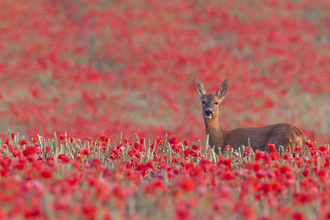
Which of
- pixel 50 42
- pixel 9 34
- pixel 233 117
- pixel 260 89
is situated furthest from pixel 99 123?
pixel 9 34

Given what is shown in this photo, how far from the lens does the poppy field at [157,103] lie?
11.1 ft

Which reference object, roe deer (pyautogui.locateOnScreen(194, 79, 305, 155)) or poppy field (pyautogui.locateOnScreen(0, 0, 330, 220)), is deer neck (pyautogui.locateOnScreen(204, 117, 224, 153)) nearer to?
roe deer (pyautogui.locateOnScreen(194, 79, 305, 155))

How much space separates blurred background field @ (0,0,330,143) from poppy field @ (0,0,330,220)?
0.21 feet

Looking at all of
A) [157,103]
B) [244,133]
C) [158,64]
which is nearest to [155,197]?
[244,133]

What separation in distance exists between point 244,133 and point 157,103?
5.41 meters

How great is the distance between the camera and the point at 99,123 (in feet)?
33.4

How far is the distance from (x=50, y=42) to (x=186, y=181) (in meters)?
15.6

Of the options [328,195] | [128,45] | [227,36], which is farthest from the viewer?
[227,36]

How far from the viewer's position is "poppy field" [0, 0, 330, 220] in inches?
133

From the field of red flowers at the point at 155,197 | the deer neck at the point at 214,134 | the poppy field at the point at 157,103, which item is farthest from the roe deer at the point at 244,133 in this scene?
the field of red flowers at the point at 155,197

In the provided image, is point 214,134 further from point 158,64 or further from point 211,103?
point 158,64

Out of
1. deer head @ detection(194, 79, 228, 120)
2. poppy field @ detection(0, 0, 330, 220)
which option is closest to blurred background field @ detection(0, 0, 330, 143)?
poppy field @ detection(0, 0, 330, 220)

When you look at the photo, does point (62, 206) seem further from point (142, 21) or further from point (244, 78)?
point (142, 21)

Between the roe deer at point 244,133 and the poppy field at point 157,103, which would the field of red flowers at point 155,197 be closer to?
the poppy field at point 157,103
